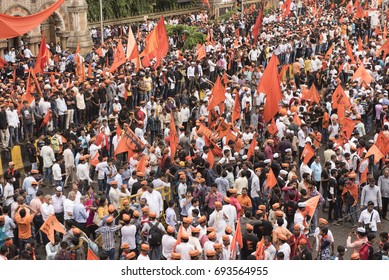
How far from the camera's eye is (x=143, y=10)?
4656cm

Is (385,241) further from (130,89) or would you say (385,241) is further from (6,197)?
(130,89)

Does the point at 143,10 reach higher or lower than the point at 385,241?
higher

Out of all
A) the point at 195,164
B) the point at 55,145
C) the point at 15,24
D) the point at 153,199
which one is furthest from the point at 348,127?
the point at 15,24

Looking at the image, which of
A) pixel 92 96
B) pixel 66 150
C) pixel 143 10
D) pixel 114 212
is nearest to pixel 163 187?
pixel 114 212

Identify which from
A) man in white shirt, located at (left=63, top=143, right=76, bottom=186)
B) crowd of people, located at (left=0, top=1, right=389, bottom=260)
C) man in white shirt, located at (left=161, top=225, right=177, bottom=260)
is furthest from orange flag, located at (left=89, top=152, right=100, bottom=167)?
man in white shirt, located at (left=161, top=225, right=177, bottom=260)

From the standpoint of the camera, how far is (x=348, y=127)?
20.5 m

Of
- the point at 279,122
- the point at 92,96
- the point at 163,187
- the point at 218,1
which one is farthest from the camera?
the point at 218,1

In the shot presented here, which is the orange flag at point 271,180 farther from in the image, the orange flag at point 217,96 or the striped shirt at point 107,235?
the orange flag at point 217,96

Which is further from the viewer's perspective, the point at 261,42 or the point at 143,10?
the point at 143,10

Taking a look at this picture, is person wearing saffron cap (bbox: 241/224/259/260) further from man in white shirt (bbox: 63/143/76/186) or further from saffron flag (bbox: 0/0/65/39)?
saffron flag (bbox: 0/0/65/39)

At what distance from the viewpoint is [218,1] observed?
1984 inches

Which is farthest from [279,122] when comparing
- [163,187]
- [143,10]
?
[143,10]

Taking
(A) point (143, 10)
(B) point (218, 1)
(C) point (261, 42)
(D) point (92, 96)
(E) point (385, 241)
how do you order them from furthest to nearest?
(B) point (218, 1) < (A) point (143, 10) < (C) point (261, 42) < (D) point (92, 96) < (E) point (385, 241)

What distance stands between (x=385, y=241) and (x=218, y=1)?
125ft
